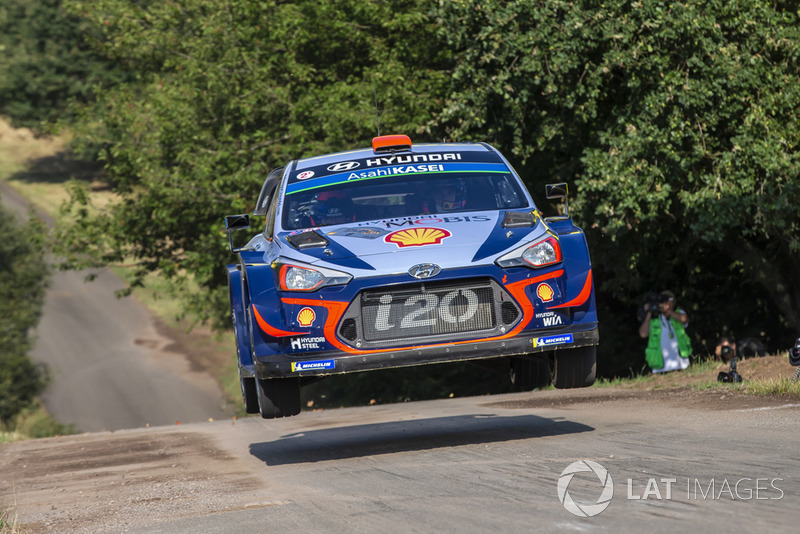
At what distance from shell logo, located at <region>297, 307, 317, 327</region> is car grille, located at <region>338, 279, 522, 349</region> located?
0.68ft

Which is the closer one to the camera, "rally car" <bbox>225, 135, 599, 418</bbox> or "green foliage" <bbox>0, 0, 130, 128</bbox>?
"rally car" <bbox>225, 135, 599, 418</bbox>

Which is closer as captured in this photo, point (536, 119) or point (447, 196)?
point (447, 196)

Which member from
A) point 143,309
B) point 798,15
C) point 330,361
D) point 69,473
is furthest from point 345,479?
point 143,309

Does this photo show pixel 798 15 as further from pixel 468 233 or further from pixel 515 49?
pixel 468 233

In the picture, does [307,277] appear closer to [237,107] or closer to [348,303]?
[348,303]

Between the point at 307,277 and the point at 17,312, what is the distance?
38137 millimetres

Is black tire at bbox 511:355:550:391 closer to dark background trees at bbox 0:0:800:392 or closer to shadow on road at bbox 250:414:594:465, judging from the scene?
shadow on road at bbox 250:414:594:465

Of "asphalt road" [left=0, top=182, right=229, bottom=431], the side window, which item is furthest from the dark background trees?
the side window

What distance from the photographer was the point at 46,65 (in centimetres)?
6900

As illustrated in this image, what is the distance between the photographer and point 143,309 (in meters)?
50.4

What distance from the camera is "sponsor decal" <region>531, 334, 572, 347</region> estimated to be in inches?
287

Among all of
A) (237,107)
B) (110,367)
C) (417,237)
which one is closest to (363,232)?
(417,237)

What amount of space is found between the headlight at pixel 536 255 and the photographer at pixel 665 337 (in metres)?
8.22

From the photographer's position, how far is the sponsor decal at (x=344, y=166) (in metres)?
8.85
